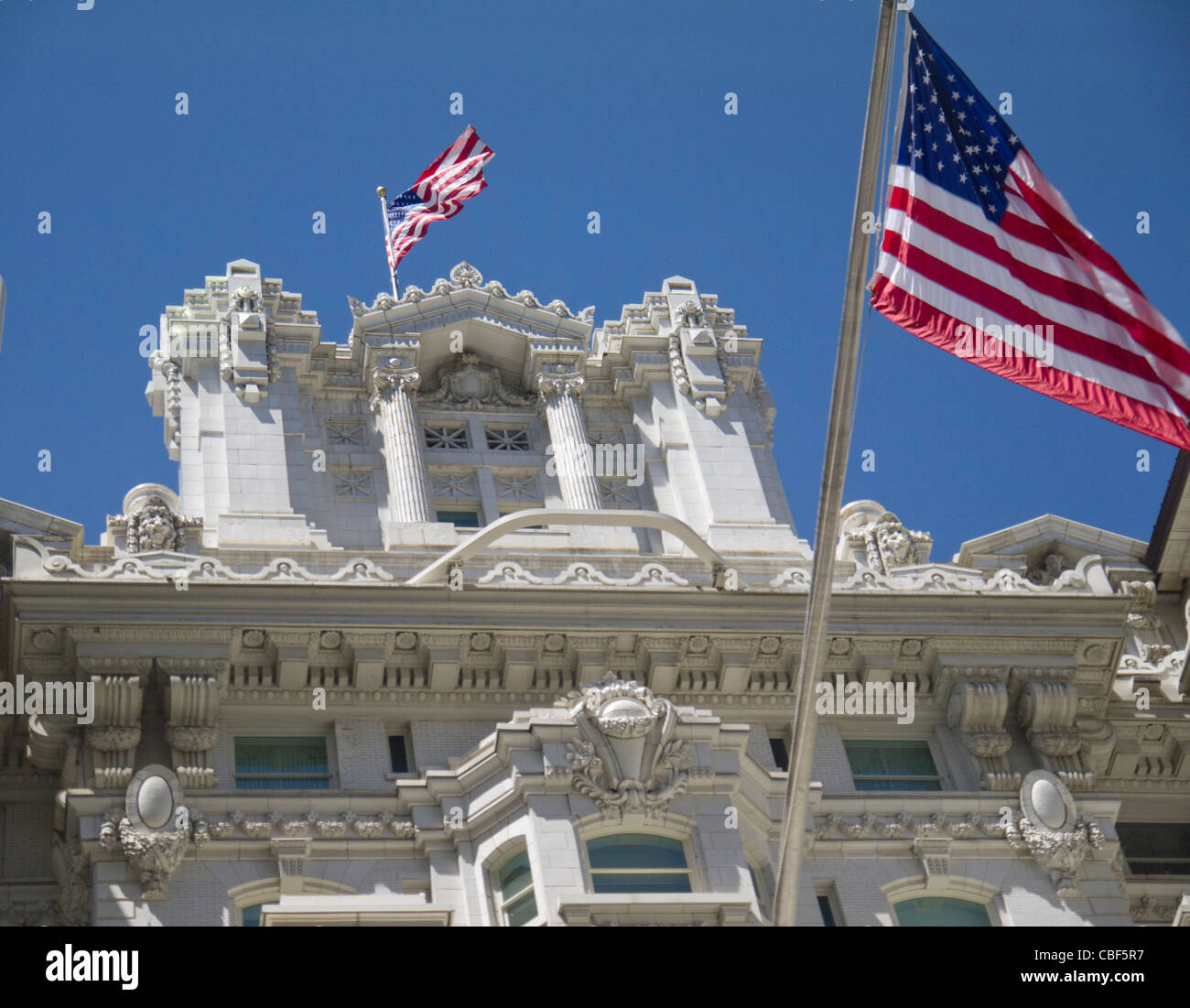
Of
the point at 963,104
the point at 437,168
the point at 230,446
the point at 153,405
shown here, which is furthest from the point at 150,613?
the point at 437,168

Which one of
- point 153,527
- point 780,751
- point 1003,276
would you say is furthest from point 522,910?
point 1003,276

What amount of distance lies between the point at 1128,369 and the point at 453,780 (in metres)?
12.6

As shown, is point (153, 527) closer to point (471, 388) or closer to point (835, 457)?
point (471, 388)

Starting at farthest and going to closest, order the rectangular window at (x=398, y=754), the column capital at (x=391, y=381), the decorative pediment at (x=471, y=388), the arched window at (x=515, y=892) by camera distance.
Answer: the decorative pediment at (x=471, y=388), the column capital at (x=391, y=381), the rectangular window at (x=398, y=754), the arched window at (x=515, y=892)

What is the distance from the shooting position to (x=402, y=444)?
4131 cm

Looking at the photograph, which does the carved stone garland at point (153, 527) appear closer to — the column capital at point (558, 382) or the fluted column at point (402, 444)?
the fluted column at point (402, 444)

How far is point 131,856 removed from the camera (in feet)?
97.6

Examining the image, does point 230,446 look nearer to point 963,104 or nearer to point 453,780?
point 453,780

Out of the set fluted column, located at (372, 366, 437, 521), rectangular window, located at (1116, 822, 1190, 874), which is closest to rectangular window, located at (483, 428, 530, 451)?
fluted column, located at (372, 366, 437, 521)

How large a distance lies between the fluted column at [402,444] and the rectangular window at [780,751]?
8699 millimetres

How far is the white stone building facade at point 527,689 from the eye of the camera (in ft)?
99.5

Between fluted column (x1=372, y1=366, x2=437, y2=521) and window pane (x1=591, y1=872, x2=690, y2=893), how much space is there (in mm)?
11601

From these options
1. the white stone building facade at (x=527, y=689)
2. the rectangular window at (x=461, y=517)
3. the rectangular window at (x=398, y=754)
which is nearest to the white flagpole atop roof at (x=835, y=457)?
the white stone building facade at (x=527, y=689)

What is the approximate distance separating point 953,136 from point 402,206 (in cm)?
2537
